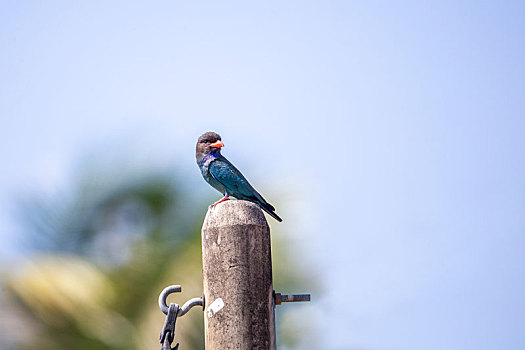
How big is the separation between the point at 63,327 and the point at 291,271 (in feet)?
10.2

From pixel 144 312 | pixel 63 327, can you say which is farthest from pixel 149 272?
pixel 63 327

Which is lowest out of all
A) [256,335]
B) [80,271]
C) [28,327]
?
[256,335]

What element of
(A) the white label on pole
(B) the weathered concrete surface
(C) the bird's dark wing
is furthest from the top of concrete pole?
(C) the bird's dark wing

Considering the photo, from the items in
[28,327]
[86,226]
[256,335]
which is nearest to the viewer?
[256,335]

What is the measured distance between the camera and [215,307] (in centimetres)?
384

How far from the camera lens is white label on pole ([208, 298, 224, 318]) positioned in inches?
→ 151

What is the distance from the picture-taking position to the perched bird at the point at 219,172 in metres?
5.78

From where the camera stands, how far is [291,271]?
37.6 feet

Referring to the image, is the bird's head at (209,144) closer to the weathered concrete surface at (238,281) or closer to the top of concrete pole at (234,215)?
the top of concrete pole at (234,215)

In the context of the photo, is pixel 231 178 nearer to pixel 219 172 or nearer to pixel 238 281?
pixel 219 172

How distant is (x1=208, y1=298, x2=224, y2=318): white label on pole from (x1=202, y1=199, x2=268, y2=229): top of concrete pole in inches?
14.3

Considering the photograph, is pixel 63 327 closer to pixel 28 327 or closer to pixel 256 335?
pixel 28 327

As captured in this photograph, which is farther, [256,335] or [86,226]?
[86,226]

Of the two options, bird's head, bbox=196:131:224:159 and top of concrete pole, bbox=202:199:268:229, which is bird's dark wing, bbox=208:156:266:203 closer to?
bird's head, bbox=196:131:224:159
